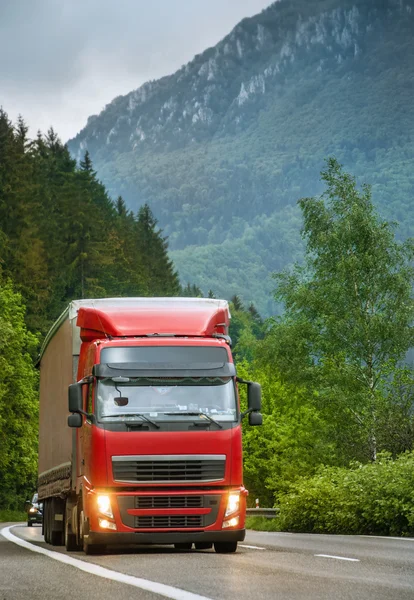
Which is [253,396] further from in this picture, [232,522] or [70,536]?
[70,536]

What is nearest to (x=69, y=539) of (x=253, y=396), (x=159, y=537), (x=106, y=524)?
(x=106, y=524)

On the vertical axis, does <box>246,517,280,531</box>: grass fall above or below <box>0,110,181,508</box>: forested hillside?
below

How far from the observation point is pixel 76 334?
1820 centimetres

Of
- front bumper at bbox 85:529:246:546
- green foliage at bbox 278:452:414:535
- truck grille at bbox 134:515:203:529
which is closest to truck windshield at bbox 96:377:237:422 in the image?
truck grille at bbox 134:515:203:529

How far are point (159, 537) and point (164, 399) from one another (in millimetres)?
1808

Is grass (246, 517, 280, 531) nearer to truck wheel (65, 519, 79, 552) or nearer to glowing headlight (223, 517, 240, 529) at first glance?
truck wheel (65, 519, 79, 552)

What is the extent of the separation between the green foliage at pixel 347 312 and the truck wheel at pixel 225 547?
27.2 meters

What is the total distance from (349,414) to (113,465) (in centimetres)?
2970

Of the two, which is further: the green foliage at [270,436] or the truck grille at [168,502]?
the green foliage at [270,436]

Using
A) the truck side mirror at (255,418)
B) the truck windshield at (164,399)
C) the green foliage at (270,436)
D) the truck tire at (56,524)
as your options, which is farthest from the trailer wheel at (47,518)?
the green foliage at (270,436)

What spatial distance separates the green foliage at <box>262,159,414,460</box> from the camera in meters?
45.3

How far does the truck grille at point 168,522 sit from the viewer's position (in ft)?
53.1

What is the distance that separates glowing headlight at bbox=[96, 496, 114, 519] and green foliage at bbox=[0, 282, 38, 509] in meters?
41.9

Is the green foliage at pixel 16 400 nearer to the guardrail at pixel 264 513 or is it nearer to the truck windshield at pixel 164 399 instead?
the guardrail at pixel 264 513
